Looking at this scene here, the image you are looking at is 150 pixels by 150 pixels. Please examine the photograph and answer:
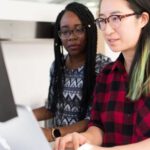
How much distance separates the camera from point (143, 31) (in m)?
0.92

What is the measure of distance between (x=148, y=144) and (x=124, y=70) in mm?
322

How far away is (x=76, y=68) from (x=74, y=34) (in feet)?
0.53

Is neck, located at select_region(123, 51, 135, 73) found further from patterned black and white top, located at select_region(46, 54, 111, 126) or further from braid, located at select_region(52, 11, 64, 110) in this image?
braid, located at select_region(52, 11, 64, 110)

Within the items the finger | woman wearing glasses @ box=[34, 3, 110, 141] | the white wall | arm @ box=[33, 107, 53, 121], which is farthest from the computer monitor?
the white wall

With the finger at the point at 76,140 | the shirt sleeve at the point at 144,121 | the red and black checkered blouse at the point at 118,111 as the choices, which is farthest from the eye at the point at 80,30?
the finger at the point at 76,140

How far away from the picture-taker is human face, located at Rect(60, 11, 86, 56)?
1373 millimetres

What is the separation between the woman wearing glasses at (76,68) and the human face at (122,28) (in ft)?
1.47

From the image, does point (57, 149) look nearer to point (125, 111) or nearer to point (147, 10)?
point (125, 111)

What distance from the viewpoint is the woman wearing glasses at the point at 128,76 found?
895 millimetres

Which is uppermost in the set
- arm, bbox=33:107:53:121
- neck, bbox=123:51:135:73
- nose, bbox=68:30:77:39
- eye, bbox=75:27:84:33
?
eye, bbox=75:27:84:33

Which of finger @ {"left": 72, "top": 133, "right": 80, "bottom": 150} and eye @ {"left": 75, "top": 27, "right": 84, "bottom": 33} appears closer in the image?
finger @ {"left": 72, "top": 133, "right": 80, "bottom": 150}

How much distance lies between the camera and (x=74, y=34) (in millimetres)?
1376

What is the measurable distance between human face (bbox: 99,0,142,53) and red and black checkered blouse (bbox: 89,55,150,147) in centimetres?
16

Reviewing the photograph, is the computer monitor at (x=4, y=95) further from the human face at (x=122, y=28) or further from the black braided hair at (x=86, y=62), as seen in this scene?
the black braided hair at (x=86, y=62)
